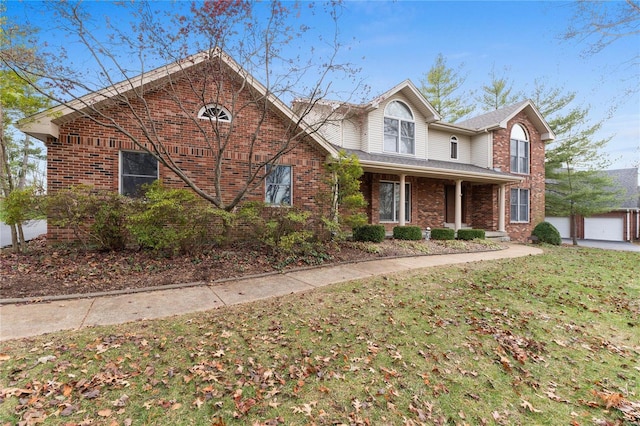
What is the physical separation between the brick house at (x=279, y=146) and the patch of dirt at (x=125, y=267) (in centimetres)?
125

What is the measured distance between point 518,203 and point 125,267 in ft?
58.4

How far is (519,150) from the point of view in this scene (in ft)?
52.6

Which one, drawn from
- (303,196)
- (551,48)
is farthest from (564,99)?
(303,196)

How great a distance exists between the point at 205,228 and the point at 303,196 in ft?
12.7

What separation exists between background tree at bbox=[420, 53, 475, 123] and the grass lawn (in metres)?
20.4

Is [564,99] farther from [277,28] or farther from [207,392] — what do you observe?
[207,392]

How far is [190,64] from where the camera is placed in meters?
8.09

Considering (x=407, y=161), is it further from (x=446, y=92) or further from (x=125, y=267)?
(x=446, y=92)

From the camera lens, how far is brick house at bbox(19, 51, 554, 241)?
7.46 m

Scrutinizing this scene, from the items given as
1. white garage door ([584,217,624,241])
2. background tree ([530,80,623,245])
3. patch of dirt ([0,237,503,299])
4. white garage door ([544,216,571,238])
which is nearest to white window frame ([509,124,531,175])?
background tree ([530,80,623,245])

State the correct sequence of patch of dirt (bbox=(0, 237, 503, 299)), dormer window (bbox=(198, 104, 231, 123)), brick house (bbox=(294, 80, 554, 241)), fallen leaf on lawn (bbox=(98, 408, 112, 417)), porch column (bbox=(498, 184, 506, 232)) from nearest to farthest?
fallen leaf on lawn (bbox=(98, 408, 112, 417))
patch of dirt (bbox=(0, 237, 503, 299))
dormer window (bbox=(198, 104, 231, 123))
brick house (bbox=(294, 80, 554, 241))
porch column (bbox=(498, 184, 506, 232))

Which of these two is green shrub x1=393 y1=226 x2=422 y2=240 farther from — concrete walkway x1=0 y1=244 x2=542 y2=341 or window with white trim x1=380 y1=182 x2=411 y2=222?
concrete walkway x1=0 y1=244 x2=542 y2=341

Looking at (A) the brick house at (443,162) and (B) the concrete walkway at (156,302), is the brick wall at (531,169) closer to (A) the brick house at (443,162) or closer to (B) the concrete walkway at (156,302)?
(A) the brick house at (443,162)

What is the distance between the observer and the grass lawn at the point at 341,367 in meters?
2.43
